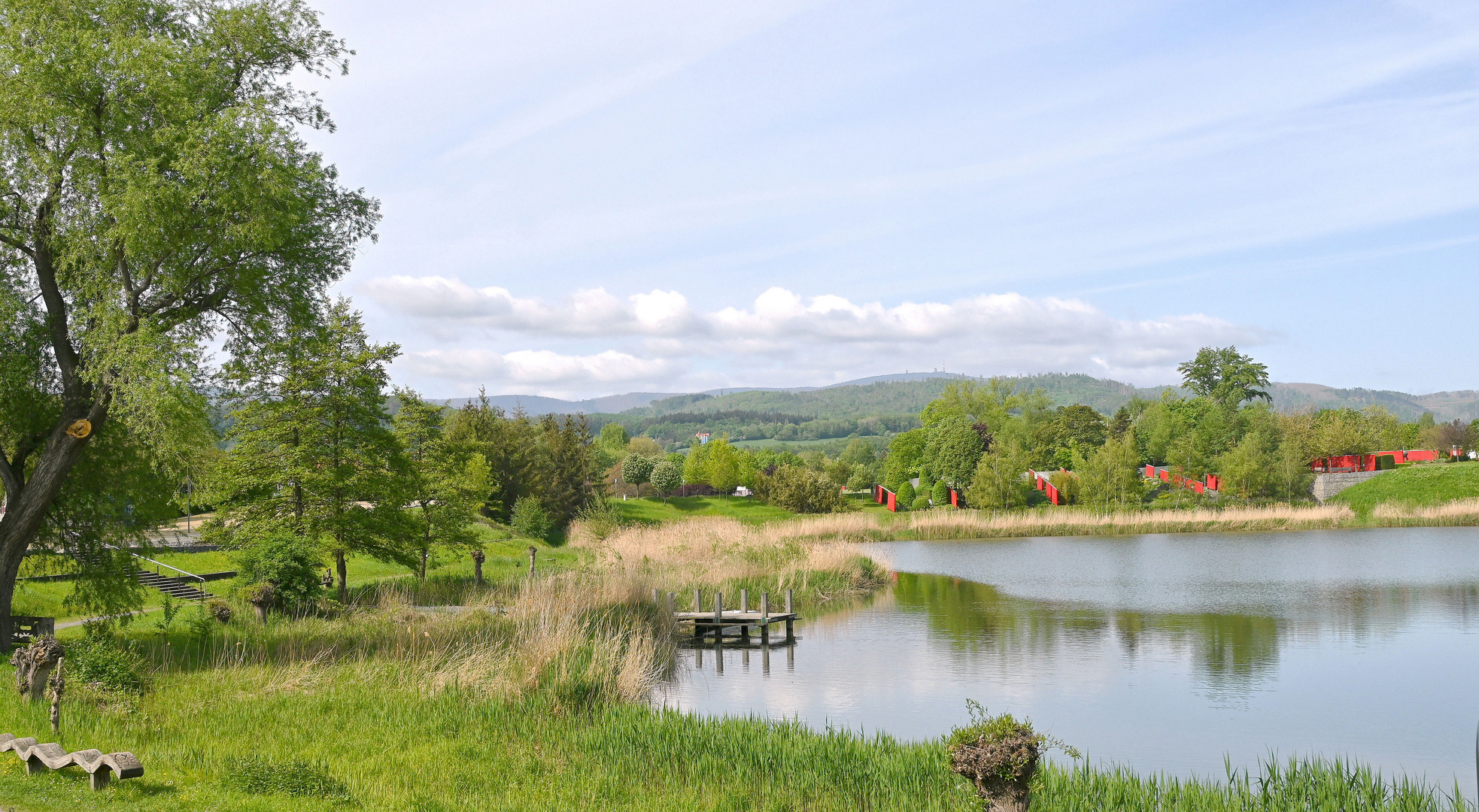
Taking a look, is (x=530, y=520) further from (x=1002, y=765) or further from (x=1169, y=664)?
(x=1002, y=765)

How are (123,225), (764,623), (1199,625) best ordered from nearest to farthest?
(123,225)
(1199,625)
(764,623)

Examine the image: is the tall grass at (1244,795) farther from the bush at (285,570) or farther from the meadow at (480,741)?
the bush at (285,570)

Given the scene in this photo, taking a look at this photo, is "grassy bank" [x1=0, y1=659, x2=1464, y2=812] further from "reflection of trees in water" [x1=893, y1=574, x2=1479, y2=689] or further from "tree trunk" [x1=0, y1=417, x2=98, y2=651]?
"reflection of trees in water" [x1=893, y1=574, x2=1479, y2=689]

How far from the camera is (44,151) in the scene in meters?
14.6

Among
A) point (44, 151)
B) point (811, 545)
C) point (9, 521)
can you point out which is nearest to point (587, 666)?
point (9, 521)

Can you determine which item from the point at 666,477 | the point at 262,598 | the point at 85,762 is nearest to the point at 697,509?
the point at 666,477

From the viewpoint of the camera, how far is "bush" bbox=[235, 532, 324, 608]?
68.5 feet

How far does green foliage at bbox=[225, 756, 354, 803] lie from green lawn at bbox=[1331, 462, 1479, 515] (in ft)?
196

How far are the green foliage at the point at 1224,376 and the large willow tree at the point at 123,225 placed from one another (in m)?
87.8

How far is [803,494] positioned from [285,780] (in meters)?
64.2

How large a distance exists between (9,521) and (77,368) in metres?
3.00

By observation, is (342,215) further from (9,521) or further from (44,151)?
(9,521)

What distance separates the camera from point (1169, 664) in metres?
18.6

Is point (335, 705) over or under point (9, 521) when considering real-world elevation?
under
